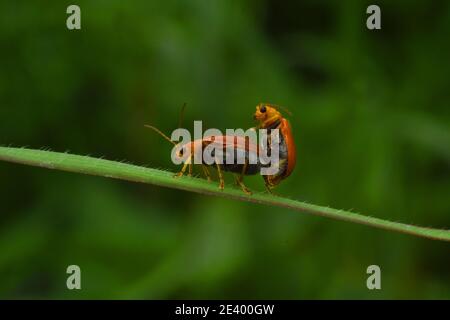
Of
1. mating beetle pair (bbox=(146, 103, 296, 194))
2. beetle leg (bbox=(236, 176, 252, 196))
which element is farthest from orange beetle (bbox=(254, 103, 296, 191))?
beetle leg (bbox=(236, 176, 252, 196))

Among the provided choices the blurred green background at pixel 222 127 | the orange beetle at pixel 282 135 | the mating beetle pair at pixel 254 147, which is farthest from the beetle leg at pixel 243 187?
the blurred green background at pixel 222 127

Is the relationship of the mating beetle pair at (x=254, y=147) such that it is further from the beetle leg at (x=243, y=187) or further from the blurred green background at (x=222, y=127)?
the blurred green background at (x=222, y=127)

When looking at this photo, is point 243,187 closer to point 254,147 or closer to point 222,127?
point 254,147

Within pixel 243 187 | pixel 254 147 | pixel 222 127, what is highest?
pixel 222 127

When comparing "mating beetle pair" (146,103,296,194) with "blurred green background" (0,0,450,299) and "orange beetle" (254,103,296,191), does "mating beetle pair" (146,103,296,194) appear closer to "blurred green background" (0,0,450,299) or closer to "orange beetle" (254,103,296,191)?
"orange beetle" (254,103,296,191)

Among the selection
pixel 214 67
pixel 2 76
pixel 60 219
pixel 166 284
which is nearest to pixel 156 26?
pixel 214 67

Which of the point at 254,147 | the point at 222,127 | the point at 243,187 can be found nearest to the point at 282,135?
the point at 254,147

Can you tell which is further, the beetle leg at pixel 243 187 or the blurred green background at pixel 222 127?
the blurred green background at pixel 222 127

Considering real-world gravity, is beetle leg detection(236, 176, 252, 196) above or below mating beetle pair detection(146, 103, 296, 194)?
below
